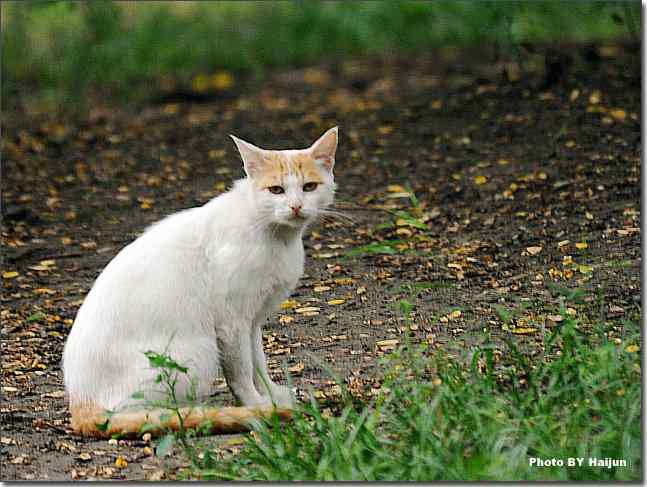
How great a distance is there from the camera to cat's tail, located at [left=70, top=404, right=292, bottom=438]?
11.9 ft

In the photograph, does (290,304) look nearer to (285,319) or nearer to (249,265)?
(285,319)

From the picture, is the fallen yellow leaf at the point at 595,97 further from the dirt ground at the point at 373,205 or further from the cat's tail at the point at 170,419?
the cat's tail at the point at 170,419

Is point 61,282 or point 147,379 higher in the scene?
point 147,379

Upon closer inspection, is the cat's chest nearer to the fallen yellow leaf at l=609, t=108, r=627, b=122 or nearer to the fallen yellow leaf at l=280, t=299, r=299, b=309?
the fallen yellow leaf at l=280, t=299, r=299, b=309

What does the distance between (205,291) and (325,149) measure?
2.24ft

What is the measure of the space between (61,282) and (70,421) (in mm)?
1903

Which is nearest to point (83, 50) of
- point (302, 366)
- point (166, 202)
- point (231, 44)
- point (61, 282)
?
point (231, 44)

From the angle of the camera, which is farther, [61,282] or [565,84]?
[565,84]

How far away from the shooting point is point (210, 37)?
10.3 meters

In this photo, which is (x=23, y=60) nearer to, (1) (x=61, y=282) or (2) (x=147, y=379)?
(1) (x=61, y=282)

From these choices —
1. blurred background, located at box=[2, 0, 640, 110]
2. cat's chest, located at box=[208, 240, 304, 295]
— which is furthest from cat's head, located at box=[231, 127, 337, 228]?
blurred background, located at box=[2, 0, 640, 110]

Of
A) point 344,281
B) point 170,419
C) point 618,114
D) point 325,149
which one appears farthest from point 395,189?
point 170,419

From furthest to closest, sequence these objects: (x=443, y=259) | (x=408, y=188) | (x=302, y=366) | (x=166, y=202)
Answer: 1. (x=166, y=202)
2. (x=408, y=188)
3. (x=443, y=259)
4. (x=302, y=366)

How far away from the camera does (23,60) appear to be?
9828mm
